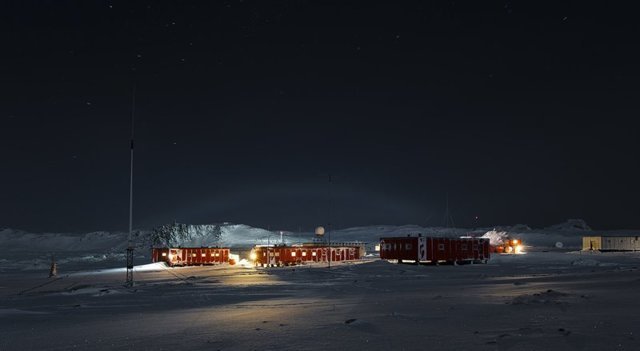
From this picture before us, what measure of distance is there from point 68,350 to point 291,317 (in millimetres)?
5873

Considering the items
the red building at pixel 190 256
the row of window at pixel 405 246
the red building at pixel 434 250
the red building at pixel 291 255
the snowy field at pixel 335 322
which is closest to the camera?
the snowy field at pixel 335 322

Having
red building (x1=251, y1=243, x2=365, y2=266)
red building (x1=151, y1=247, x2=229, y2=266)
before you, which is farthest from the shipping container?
red building (x1=151, y1=247, x2=229, y2=266)

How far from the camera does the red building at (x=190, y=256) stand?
218 feet

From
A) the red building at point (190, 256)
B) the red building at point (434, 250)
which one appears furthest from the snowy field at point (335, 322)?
the red building at point (190, 256)

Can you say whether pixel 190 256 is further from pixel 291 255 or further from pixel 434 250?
pixel 434 250

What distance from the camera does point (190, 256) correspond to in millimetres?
67688

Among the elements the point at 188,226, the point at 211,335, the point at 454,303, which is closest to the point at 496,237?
the point at 454,303

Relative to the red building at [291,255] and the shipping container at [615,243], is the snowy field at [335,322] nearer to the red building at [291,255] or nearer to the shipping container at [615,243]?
the red building at [291,255]

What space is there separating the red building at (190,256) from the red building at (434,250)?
18.3 metres

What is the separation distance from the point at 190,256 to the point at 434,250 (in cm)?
2578

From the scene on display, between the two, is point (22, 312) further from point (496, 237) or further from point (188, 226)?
point (188, 226)

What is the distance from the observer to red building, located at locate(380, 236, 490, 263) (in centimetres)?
5931

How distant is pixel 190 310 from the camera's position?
18984 millimetres

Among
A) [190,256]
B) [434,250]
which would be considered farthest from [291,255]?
[434,250]
